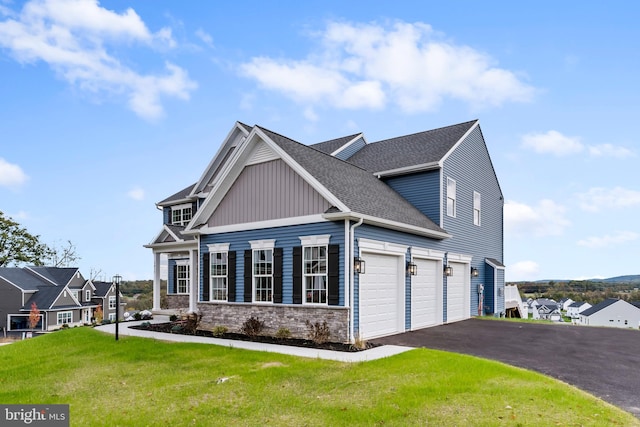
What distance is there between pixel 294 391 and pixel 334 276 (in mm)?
4557

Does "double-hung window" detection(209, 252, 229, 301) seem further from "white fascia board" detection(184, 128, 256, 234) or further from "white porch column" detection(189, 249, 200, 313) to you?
"white porch column" detection(189, 249, 200, 313)

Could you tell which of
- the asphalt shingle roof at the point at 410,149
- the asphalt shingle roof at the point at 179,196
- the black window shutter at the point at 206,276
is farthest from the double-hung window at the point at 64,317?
the asphalt shingle roof at the point at 410,149

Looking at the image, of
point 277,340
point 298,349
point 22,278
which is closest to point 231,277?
point 277,340

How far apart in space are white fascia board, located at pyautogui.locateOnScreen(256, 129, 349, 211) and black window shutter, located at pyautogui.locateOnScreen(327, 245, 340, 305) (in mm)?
1182

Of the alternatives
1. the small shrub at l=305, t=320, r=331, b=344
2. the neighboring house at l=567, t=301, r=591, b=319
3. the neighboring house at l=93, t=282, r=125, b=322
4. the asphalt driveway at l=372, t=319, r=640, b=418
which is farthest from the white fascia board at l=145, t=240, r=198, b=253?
the neighboring house at l=567, t=301, r=591, b=319

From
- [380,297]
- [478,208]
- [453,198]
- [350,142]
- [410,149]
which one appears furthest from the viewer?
[350,142]

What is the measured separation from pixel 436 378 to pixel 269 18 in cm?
1224

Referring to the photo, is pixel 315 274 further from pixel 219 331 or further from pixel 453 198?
pixel 453 198

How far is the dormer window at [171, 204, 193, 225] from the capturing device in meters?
23.4

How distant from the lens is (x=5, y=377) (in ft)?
32.8

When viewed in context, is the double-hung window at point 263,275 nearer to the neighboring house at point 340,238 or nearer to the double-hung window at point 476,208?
the neighboring house at point 340,238

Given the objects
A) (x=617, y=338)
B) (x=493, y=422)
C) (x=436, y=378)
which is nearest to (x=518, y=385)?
(x=436, y=378)

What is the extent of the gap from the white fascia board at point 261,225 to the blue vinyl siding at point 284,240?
0.10 metres

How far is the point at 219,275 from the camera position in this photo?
14922 millimetres
